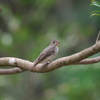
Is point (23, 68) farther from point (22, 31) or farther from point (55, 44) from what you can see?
point (22, 31)

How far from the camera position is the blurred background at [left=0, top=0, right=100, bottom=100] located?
836 cm

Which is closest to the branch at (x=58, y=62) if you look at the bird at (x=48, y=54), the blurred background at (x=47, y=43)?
the bird at (x=48, y=54)

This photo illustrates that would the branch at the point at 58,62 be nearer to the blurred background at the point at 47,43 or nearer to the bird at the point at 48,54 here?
the bird at the point at 48,54

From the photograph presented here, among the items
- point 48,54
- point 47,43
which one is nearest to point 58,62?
point 48,54

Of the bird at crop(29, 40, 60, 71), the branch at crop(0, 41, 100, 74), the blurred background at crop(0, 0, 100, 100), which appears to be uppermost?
the branch at crop(0, 41, 100, 74)

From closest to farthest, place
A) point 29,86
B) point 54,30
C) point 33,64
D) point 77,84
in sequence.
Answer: point 33,64 < point 77,84 < point 29,86 < point 54,30

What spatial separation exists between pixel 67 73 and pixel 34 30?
3.97 meters

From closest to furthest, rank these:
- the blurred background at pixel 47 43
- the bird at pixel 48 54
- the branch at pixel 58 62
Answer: the branch at pixel 58 62 < the bird at pixel 48 54 < the blurred background at pixel 47 43

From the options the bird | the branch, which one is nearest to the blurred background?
the bird

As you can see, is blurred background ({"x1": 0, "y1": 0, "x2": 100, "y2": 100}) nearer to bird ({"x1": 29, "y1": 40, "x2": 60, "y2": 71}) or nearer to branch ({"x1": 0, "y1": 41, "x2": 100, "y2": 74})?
bird ({"x1": 29, "y1": 40, "x2": 60, "y2": 71})

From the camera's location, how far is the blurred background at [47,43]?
8359 mm

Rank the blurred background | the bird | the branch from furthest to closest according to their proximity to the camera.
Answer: the blurred background < the bird < the branch

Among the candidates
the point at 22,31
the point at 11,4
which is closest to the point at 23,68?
the point at 22,31

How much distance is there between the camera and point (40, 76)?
10.5 meters
